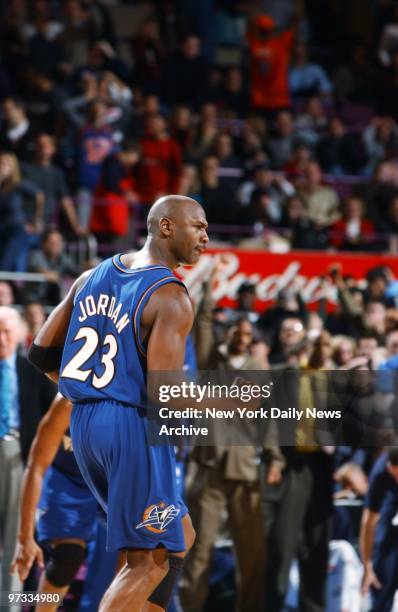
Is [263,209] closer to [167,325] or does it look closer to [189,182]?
[189,182]

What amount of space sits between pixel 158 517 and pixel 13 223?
23.1 ft

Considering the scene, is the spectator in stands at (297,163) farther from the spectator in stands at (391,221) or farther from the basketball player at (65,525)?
the basketball player at (65,525)

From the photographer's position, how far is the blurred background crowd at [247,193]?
24.0 feet

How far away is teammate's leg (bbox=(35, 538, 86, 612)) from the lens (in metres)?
5.73

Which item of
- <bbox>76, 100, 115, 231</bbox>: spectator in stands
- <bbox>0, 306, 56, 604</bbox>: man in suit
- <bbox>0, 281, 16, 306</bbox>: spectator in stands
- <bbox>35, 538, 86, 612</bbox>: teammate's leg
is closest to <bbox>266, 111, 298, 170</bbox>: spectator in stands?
<bbox>76, 100, 115, 231</bbox>: spectator in stands

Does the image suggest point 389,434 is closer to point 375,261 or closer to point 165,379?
point 165,379

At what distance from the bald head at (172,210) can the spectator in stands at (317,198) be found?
9.37m

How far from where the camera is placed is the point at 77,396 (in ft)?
14.4

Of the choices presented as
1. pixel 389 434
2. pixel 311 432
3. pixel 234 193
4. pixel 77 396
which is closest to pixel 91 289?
pixel 77 396

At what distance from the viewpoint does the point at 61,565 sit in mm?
5797

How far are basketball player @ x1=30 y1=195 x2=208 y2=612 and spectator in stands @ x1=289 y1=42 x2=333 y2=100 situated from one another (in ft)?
41.8

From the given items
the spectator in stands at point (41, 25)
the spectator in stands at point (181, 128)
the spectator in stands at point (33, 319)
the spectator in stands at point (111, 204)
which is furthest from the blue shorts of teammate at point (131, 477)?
the spectator in stands at point (41, 25)

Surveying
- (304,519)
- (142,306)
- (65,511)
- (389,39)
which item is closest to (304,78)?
(389,39)

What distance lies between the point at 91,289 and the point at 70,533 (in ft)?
6.18
